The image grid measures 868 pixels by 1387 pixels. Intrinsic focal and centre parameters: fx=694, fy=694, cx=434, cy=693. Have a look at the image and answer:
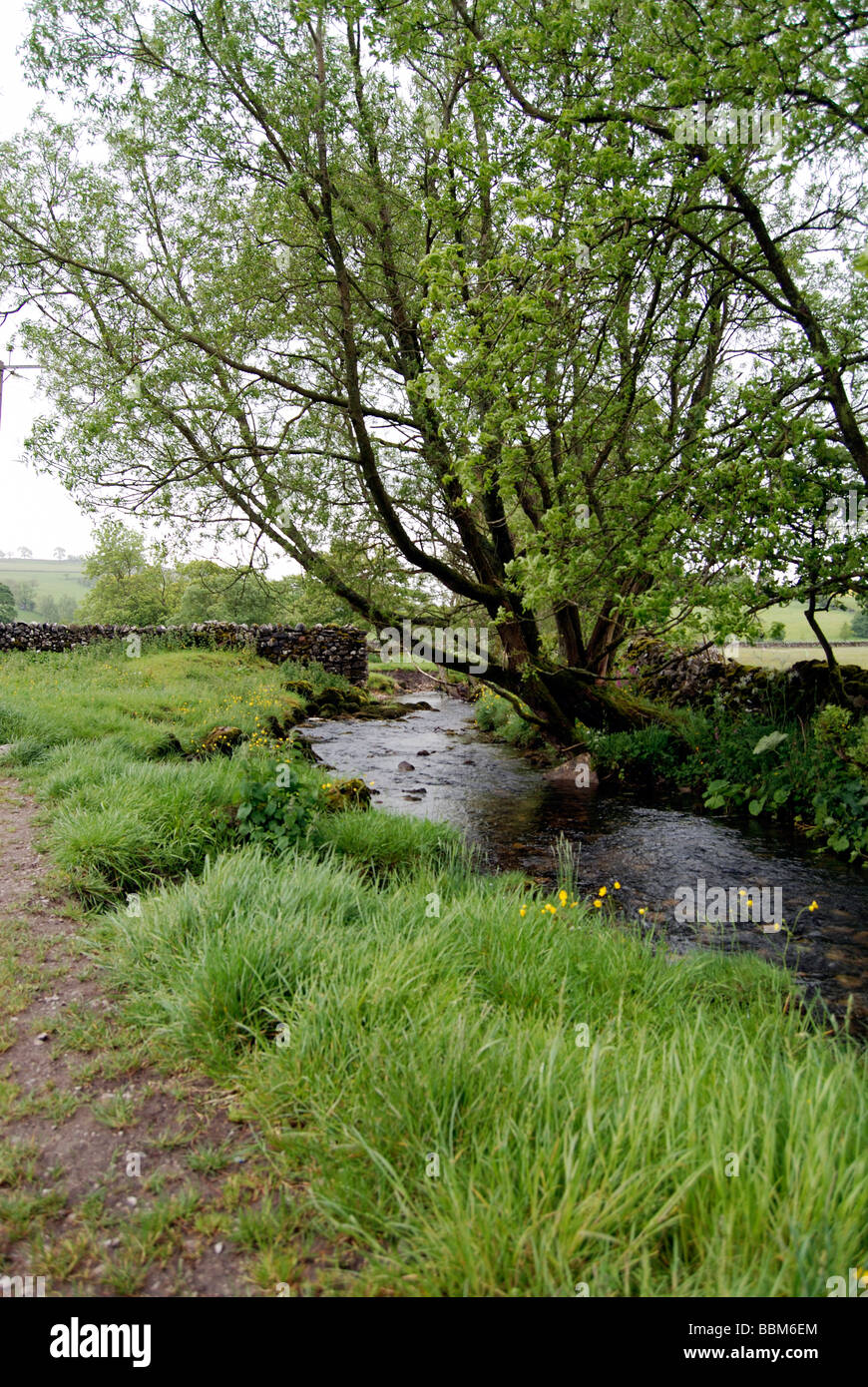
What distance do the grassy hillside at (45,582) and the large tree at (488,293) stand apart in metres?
44.7

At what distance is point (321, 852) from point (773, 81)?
6.75 metres

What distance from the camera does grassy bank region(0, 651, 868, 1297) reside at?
183 cm

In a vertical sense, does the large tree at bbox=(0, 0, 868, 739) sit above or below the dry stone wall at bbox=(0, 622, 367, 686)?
above

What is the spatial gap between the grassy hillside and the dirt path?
53.6m

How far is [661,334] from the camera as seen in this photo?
35.3ft

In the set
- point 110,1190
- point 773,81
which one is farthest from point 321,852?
point 773,81

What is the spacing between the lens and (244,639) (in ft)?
79.0

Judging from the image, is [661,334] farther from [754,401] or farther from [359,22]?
[359,22]
